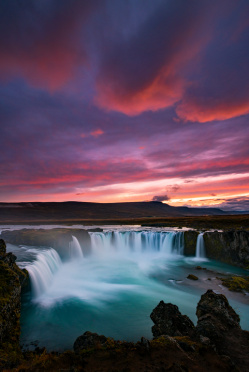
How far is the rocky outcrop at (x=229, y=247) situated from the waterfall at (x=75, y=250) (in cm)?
1904

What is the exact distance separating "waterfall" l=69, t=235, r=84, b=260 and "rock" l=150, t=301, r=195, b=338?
22.0m

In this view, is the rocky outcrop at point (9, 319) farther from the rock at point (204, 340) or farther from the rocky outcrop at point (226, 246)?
the rocky outcrop at point (226, 246)

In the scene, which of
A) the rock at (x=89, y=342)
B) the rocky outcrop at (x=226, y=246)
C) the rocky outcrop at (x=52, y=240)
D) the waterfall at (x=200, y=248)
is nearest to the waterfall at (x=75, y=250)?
the rocky outcrop at (x=52, y=240)

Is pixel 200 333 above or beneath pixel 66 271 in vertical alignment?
above

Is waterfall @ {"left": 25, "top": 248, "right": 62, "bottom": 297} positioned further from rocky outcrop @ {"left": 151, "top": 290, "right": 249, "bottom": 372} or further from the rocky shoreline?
rocky outcrop @ {"left": 151, "top": 290, "right": 249, "bottom": 372}

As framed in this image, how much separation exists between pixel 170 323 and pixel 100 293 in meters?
10.6

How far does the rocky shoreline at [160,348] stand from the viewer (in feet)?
18.6

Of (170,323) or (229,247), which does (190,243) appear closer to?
(229,247)

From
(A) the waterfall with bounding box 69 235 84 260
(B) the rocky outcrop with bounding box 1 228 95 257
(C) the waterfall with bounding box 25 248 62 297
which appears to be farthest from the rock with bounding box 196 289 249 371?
(A) the waterfall with bounding box 69 235 84 260

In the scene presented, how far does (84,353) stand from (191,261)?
25669 millimetres

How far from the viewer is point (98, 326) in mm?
12180

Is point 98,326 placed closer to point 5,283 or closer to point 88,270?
point 5,283

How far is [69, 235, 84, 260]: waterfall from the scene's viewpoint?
95.1 feet

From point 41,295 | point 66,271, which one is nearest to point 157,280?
point 66,271
